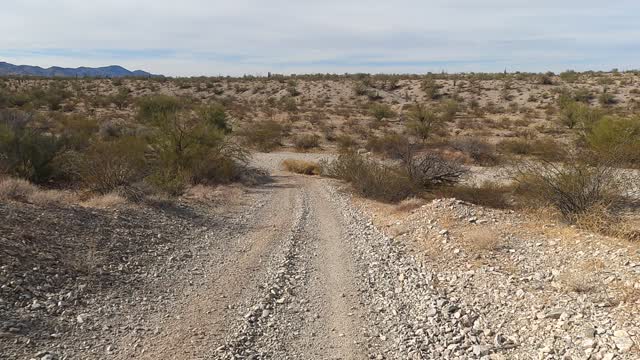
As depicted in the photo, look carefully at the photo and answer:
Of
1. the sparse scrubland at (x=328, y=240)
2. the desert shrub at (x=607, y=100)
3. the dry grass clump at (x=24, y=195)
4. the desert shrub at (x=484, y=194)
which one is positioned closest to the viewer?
the sparse scrubland at (x=328, y=240)

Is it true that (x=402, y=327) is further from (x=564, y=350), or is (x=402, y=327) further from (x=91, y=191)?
(x=91, y=191)

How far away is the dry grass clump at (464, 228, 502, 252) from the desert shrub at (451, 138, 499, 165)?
16.8 metres

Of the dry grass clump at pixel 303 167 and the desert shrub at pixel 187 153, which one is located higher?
the desert shrub at pixel 187 153

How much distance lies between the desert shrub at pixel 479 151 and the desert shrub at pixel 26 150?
1887 cm

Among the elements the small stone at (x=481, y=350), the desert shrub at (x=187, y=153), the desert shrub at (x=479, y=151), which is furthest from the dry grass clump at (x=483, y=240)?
the desert shrub at (x=479, y=151)

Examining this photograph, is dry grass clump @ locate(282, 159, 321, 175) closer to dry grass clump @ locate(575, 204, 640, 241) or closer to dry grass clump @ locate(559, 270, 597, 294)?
dry grass clump @ locate(575, 204, 640, 241)

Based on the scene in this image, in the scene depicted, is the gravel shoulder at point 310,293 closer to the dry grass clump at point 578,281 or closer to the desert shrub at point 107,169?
the dry grass clump at point 578,281

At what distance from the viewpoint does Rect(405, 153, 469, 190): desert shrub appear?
17031 millimetres

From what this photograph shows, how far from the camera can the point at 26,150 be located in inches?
642

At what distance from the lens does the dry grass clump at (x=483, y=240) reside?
9977mm

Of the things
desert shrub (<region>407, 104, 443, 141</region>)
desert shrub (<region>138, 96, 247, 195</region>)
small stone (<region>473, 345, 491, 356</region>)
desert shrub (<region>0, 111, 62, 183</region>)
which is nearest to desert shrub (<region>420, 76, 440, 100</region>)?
desert shrub (<region>407, 104, 443, 141</region>)

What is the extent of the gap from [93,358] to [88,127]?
2755 centimetres

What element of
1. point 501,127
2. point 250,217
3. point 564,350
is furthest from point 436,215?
point 501,127

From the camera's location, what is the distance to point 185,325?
6754 mm
